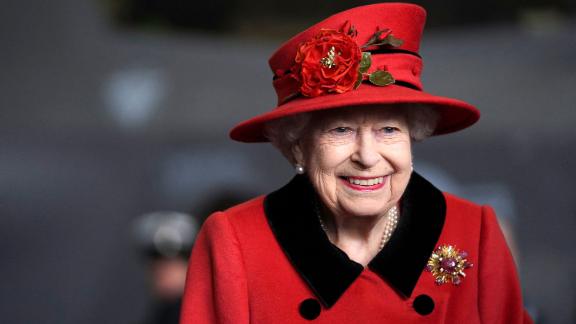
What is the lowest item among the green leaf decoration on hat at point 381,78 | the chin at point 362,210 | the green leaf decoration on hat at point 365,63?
the chin at point 362,210

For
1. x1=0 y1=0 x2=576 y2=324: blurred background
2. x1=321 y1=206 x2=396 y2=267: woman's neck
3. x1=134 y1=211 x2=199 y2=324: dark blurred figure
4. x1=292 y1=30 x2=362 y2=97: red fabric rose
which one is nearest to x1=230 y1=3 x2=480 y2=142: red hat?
x1=292 y1=30 x2=362 y2=97: red fabric rose

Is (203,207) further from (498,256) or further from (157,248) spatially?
(498,256)

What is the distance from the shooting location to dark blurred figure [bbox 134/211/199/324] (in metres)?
4.17

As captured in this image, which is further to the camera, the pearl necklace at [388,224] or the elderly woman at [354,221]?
the pearl necklace at [388,224]

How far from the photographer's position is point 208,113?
5297mm

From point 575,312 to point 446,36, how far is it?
1.61m

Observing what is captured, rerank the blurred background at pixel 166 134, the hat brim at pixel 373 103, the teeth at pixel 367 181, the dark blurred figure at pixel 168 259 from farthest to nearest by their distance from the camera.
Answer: the blurred background at pixel 166 134
the dark blurred figure at pixel 168 259
the teeth at pixel 367 181
the hat brim at pixel 373 103

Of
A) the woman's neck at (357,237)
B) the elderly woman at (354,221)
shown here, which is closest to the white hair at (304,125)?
the elderly woman at (354,221)

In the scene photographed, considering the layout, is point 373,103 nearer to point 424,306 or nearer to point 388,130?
point 388,130

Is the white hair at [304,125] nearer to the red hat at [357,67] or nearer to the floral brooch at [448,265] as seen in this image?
the red hat at [357,67]

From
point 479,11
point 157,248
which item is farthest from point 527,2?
point 157,248

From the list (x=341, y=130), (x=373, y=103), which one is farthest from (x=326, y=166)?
(x=373, y=103)

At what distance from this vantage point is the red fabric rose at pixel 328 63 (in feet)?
8.02

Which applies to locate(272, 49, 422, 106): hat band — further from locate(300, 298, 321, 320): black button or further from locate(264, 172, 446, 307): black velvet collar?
locate(300, 298, 321, 320): black button
